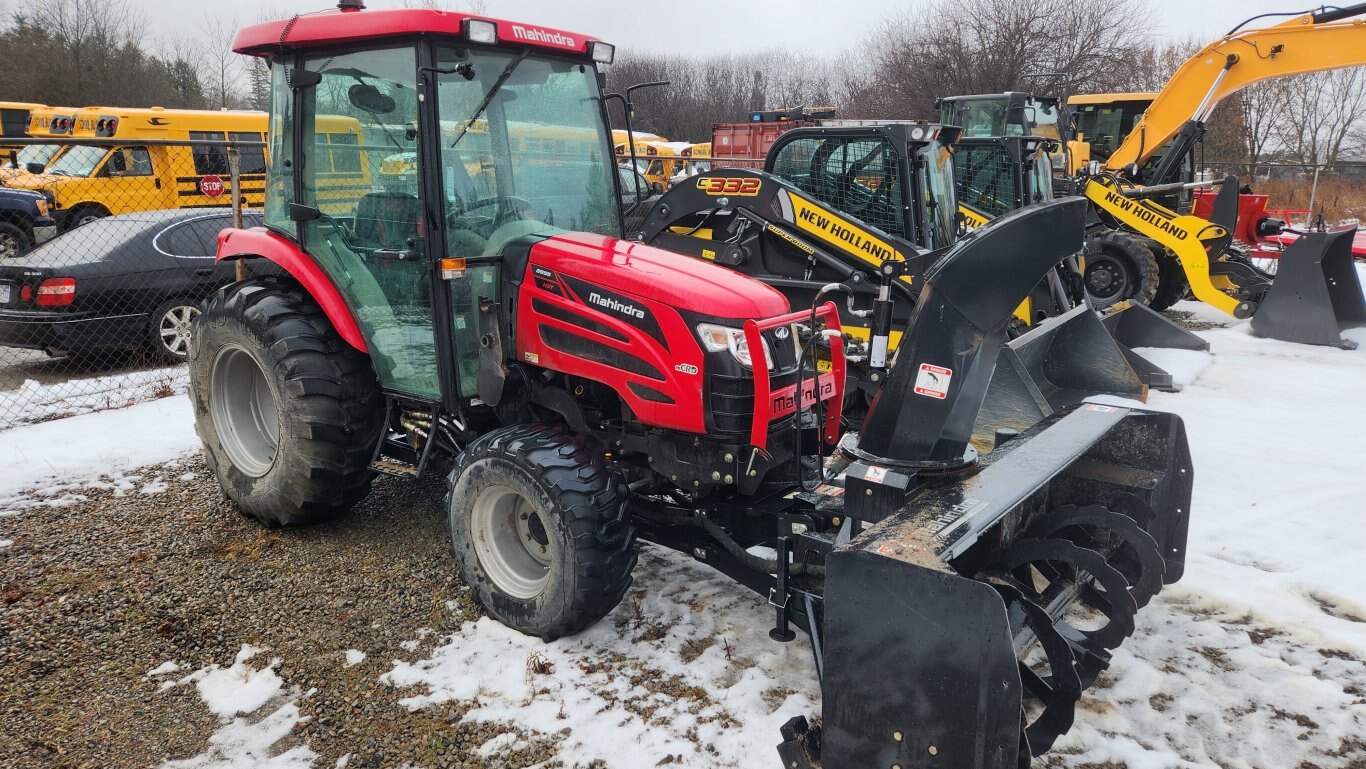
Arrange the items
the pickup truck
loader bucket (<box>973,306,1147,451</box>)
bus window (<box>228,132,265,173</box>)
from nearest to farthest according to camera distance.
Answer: loader bucket (<box>973,306,1147,451</box>)
the pickup truck
bus window (<box>228,132,265,173</box>)

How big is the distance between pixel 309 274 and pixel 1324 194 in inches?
1057

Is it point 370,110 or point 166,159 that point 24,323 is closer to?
point 370,110

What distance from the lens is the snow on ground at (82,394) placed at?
21.9 feet

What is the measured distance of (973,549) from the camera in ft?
10.4

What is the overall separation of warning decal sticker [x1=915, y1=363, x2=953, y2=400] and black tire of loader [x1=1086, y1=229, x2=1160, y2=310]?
338 inches

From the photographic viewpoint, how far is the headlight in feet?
10.5

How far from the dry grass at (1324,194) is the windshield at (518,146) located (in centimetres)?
2297

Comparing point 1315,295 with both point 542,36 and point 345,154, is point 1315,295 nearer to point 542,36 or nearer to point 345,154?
point 542,36

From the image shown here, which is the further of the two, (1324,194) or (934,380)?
(1324,194)

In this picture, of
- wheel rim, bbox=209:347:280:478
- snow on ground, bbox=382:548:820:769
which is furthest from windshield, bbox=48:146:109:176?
snow on ground, bbox=382:548:820:769

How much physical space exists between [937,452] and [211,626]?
3.00 meters

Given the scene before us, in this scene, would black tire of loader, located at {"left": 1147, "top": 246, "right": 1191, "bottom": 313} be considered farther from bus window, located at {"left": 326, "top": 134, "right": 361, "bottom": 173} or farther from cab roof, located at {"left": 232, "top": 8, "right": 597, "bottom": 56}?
bus window, located at {"left": 326, "top": 134, "right": 361, "bottom": 173}

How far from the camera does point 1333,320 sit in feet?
30.4

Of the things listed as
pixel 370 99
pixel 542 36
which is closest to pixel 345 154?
pixel 370 99
